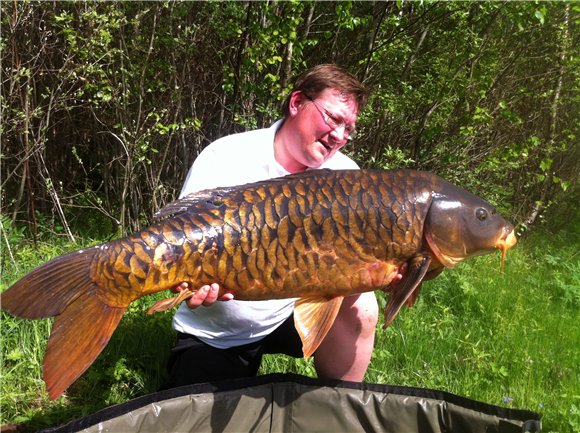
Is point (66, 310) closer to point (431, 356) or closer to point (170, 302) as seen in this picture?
point (170, 302)

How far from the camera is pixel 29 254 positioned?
9.41ft

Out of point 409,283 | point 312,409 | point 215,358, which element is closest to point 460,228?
point 409,283

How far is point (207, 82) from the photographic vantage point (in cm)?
352

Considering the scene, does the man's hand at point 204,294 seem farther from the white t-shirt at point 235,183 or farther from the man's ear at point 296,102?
the man's ear at point 296,102

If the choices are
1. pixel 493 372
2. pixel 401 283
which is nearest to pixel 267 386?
pixel 401 283

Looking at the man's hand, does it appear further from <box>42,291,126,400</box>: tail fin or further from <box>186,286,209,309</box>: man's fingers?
<box>42,291,126,400</box>: tail fin

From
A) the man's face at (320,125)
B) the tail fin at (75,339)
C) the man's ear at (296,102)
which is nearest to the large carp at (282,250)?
the tail fin at (75,339)

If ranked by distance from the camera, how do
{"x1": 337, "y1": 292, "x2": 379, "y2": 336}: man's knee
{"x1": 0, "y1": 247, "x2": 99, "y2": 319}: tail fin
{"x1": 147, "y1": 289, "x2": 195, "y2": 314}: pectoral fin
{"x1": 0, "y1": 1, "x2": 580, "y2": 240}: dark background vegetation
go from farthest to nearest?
{"x1": 0, "y1": 1, "x2": 580, "y2": 240}: dark background vegetation, {"x1": 337, "y1": 292, "x2": 379, "y2": 336}: man's knee, {"x1": 147, "y1": 289, "x2": 195, "y2": 314}: pectoral fin, {"x1": 0, "y1": 247, "x2": 99, "y2": 319}: tail fin

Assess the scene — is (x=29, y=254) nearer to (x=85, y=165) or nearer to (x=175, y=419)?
(x=85, y=165)

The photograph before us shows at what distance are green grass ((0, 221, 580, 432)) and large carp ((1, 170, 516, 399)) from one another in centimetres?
83

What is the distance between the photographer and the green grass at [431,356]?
195cm

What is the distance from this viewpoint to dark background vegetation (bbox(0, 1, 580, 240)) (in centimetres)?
301

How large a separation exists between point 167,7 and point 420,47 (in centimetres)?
190

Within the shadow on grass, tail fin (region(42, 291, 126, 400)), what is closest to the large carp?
tail fin (region(42, 291, 126, 400))
